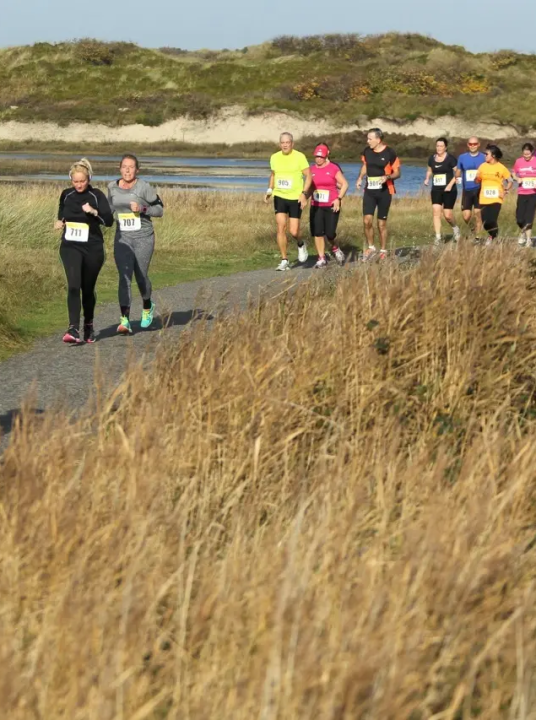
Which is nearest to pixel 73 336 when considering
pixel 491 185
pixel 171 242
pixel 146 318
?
pixel 146 318

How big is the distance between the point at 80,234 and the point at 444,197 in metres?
10.0

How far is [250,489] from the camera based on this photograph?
A: 5.44m

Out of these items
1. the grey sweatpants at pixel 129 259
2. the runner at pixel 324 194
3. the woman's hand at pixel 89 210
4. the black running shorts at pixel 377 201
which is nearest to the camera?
the woman's hand at pixel 89 210

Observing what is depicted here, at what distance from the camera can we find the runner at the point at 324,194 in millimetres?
→ 15961

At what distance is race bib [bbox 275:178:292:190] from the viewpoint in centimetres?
1596

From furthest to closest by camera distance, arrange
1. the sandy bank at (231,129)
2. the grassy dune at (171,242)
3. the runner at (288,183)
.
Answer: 1. the sandy bank at (231,129)
2. the runner at (288,183)
3. the grassy dune at (171,242)

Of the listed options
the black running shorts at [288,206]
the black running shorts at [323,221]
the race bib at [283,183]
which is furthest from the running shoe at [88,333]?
the black running shorts at [323,221]

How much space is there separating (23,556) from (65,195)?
6.51 metres

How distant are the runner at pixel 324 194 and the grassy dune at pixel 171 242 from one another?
1120 millimetres

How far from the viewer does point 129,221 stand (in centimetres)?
1075

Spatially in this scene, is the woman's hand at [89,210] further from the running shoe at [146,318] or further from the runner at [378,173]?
the runner at [378,173]

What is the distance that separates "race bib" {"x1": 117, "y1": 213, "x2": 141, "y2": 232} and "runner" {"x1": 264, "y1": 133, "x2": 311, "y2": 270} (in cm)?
483

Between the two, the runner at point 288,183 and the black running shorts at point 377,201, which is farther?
the black running shorts at point 377,201

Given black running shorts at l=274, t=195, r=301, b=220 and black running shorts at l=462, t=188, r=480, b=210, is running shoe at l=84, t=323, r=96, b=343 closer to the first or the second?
black running shorts at l=274, t=195, r=301, b=220
